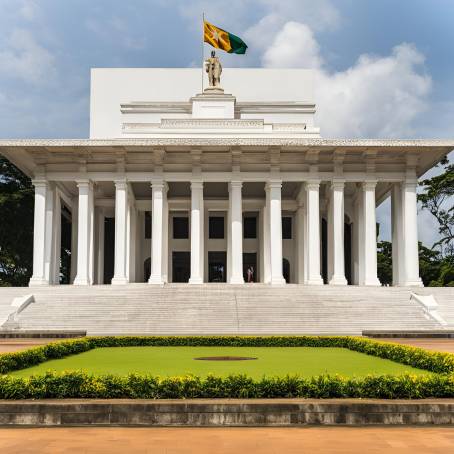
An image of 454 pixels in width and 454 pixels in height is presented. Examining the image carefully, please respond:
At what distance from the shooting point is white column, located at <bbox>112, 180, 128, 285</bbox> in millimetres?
39500

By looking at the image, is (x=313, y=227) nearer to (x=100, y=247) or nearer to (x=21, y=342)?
(x=100, y=247)

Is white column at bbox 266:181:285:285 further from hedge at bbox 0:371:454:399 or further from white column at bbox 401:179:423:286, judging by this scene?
hedge at bbox 0:371:454:399

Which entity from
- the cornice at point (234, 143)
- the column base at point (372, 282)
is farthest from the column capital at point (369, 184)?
the column base at point (372, 282)

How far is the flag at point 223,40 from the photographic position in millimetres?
42938

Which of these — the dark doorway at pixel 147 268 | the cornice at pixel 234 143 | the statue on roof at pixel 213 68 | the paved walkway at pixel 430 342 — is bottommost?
the paved walkway at pixel 430 342

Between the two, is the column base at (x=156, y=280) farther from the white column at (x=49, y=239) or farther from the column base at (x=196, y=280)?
the white column at (x=49, y=239)

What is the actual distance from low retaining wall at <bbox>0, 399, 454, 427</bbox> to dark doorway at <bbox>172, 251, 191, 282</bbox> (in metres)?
38.4

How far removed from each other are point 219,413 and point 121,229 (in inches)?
1230

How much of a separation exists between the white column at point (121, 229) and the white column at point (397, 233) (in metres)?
16.7

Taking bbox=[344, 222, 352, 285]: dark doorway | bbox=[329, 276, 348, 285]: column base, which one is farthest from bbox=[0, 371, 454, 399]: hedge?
bbox=[344, 222, 352, 285]: dark doorway

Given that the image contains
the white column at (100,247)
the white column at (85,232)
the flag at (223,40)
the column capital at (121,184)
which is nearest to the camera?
the white column at (85,232)
